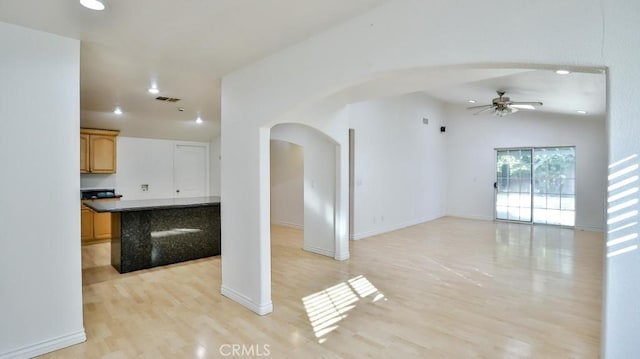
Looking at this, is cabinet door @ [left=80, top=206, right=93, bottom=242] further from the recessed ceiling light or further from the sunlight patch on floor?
the recessed ceiling light

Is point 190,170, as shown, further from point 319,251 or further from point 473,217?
point 473,217

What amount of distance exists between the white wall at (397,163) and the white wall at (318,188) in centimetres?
119

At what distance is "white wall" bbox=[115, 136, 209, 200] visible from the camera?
745 cm

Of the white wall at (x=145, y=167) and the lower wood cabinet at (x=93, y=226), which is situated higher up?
the white wall at (x=145, y=167)

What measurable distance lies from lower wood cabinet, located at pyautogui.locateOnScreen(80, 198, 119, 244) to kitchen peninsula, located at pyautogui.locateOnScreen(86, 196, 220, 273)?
1.83 m

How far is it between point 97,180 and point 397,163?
6760mm

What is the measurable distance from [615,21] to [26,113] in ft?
12.2

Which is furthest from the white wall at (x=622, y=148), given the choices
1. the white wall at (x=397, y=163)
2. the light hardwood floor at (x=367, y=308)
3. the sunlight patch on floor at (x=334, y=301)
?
the white wall at (x=397, y=163)

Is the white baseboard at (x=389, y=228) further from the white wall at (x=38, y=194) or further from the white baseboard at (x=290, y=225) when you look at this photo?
the white wall at (x=38, y=194)

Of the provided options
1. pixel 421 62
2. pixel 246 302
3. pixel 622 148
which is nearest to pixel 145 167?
pixel 246 302

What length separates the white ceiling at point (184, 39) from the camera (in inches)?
85.7

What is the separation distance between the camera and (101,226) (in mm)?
6500

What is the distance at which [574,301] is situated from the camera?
3520 millimetres

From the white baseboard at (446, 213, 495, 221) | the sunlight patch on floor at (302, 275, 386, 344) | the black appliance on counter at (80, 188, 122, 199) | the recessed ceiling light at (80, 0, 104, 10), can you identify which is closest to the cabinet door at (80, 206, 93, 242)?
the black appliance on counter at (80, 188, 122, 199)
